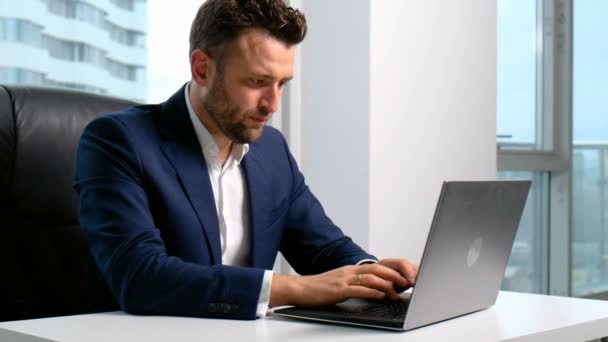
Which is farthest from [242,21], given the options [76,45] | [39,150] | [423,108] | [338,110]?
[423,108]

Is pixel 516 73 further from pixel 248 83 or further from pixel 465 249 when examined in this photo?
pixel 465 249

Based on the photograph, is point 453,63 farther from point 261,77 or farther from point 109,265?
point 109,265

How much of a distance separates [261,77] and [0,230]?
23.3 inches

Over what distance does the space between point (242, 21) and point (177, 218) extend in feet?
1.40

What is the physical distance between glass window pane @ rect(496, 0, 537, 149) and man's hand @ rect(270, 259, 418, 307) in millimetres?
2399

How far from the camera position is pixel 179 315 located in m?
1.42

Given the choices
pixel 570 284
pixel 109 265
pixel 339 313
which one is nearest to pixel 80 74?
pixel 109 265

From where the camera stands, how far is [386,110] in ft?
9.29

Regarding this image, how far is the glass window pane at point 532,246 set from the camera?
13.0ft

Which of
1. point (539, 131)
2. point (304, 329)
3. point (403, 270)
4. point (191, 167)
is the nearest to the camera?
point (304, 329)

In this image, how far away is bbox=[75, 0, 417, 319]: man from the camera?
4.69 ft

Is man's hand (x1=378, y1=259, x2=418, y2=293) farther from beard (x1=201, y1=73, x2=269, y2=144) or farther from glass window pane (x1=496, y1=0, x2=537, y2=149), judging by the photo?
glass window pane (x1=496, y1=0, x2=537, y2=149)

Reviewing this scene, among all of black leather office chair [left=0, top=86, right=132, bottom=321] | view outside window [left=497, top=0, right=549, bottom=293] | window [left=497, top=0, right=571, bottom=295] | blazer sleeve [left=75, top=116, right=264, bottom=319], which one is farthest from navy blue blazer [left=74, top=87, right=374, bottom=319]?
window [left=497, top=0, right=571, bottom=295]

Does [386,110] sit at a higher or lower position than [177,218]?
higher
